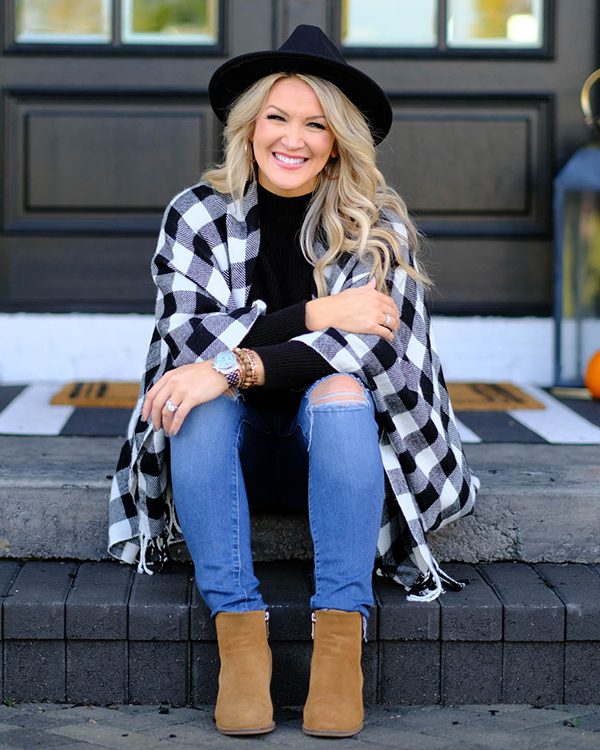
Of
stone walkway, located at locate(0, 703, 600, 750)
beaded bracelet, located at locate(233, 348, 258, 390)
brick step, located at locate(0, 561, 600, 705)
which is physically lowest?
stone walkway, located at locate(0, 703, 600, 750)

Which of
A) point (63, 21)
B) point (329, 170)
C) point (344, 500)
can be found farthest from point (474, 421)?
point (63, 21)

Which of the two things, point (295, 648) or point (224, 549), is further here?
point (295, 648)

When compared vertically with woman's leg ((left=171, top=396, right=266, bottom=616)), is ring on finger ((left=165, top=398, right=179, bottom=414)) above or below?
above

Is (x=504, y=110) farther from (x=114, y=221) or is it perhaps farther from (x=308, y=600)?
(x=308, y=600)

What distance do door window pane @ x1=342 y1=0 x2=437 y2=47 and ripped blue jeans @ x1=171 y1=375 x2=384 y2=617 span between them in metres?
2.20

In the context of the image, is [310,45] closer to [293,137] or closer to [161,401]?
[293,137]

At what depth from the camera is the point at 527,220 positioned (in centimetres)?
411

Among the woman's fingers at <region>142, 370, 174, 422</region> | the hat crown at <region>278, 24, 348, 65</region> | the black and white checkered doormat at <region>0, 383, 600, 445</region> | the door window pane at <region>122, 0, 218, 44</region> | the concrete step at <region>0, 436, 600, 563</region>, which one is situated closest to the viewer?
the woman's fingers at <region>142, 370, 174, 422</region>

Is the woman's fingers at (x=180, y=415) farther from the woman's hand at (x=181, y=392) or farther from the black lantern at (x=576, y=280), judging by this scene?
the black lantern at (x=576, y=280)

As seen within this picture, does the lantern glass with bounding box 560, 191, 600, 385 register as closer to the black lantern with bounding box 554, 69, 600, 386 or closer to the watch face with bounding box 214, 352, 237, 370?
the black lantern with bounding box 554, 69, 600, 386

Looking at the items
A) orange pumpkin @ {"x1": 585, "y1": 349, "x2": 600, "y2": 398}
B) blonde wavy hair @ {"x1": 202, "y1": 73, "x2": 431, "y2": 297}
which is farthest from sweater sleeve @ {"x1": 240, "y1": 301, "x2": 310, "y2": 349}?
orange pumpkin @ {"x1": 585, "y1": 349, "x2": 600, "y2": 398}

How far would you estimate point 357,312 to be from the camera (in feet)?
7.52

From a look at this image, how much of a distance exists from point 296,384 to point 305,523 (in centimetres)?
34

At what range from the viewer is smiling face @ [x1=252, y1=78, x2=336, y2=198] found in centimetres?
239
